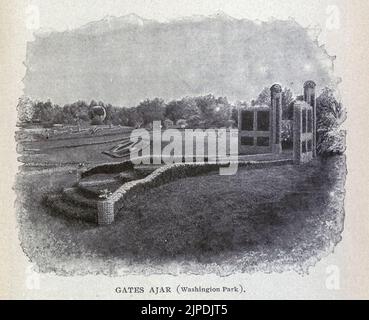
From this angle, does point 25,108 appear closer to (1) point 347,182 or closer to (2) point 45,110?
(2) point 45,110

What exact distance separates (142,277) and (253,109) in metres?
2.93

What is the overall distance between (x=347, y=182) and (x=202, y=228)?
2.25 m

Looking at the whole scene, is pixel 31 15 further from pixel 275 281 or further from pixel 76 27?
pixel 275 281

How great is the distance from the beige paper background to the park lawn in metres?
0.15

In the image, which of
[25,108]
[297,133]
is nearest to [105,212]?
[25,108]

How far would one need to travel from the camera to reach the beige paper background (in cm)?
591

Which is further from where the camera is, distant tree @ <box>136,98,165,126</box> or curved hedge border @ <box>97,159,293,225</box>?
distant tree @ <box>136,98,165,126</box>

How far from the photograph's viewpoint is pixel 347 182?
19.9 feet

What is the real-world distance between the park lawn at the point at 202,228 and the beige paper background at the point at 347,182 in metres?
0.15

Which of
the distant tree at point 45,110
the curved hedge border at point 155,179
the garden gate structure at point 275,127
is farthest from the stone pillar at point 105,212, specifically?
the garden gate structure at point 275,127

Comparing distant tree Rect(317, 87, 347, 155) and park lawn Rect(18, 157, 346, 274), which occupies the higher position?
distant tree Rect(317, 87, 347, 155)

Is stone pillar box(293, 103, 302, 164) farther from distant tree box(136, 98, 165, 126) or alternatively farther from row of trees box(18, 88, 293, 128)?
distant tree box(136, 98, 165, 126)

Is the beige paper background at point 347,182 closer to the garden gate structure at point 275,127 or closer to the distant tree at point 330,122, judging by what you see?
the distant tree at point 330,122

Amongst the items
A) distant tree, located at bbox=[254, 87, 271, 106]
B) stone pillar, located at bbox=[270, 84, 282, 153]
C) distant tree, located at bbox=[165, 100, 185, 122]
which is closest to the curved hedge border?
stone pillar, located at bbox=[270, 84, 282, 153]
